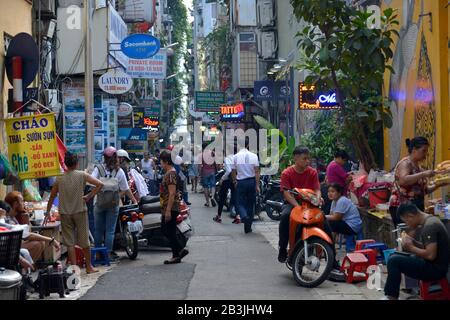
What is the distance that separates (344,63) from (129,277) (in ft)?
15.5

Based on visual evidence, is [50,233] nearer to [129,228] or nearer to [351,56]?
[129,228]

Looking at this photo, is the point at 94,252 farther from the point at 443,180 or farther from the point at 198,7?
the point at 198,7

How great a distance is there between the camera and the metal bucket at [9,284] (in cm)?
778

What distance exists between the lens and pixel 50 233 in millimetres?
11852

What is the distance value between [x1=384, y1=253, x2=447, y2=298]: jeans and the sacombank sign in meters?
13.7

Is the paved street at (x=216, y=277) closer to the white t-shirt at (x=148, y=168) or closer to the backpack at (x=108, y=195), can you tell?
the backpack at (x=108, y=195)

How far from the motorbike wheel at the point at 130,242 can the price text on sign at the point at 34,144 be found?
1900mm

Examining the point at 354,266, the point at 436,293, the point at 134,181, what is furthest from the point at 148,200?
the point at 436,293

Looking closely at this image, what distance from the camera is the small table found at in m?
11.4

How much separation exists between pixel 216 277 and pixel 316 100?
8.30m

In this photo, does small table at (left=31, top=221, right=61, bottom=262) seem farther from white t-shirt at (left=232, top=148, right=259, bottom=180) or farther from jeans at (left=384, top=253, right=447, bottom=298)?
jeans at (left=384, top=253, right=447, bottom=298)

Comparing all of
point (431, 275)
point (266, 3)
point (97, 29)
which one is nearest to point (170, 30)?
point (266, 3)

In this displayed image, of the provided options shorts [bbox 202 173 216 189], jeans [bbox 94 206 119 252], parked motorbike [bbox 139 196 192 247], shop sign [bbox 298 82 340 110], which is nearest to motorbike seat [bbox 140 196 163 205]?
Result: parked motorbike [bbox 139 196 192 247]

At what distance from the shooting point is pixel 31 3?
15547 millimetres
